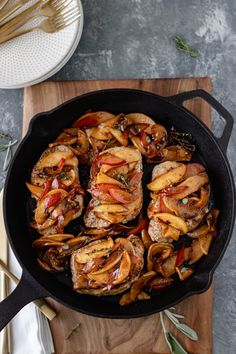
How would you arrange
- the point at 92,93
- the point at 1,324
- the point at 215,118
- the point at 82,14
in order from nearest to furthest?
the point at 1,324, the point at 92,93, the point at 82,14, the point at 215,118

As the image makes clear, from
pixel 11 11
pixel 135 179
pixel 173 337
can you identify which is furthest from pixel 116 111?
pixel 173 337

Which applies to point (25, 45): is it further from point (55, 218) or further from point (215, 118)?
point (215, 118)

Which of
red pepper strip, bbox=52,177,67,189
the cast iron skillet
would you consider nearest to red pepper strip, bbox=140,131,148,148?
the cast iron skillet

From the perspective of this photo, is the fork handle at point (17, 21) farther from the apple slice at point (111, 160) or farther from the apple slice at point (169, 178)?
the apple slice at point (169, 178)

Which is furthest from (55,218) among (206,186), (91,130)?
(206,186)

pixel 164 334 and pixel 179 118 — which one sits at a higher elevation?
pixel 179 118

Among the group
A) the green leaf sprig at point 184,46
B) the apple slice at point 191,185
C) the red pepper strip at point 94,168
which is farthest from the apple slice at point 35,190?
the green leaf sprig at point 184,46

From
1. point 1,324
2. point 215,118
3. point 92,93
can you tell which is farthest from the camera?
point 215,118
